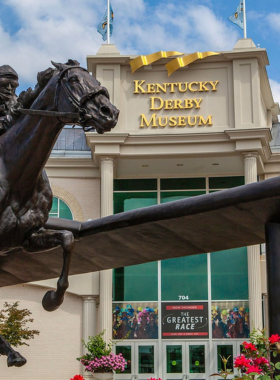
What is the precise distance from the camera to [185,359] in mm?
28062

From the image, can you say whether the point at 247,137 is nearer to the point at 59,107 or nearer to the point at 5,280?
the point at 5,280

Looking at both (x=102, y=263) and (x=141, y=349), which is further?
(x=141, y=349)

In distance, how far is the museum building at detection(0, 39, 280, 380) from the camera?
2784 cm

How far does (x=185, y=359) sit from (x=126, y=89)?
1177 centimetres

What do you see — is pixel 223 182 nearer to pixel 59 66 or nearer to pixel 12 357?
pixel 12 357

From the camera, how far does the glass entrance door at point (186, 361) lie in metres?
27.8

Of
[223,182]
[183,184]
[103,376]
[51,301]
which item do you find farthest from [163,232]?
[223,182]

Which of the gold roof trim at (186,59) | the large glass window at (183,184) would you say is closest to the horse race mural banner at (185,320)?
the large glass window at (183,184)

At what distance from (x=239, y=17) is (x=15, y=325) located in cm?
1772

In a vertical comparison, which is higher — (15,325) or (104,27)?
(104,27)

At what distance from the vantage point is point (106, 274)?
2695cm

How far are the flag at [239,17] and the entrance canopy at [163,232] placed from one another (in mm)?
25125

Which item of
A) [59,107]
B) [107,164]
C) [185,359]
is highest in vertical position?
[107,164]

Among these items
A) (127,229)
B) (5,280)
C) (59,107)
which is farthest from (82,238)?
(59,107)
